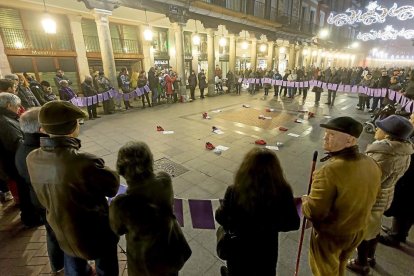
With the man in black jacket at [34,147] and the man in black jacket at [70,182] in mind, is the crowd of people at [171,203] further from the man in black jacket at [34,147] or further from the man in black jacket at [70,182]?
the man in black jacket at [34,147]

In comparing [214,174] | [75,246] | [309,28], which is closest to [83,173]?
[75,246]

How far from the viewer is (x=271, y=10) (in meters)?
19.8

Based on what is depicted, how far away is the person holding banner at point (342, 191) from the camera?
167 centimetres

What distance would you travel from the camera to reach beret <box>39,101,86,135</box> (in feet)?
5.68

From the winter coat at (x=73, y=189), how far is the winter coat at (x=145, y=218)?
0.31m

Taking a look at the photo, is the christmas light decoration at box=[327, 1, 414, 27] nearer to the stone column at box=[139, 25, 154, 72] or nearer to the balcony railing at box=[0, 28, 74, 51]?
the stone column at box=[139, 25, 154, 72]

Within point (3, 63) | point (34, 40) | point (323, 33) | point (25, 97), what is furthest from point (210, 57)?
point (323, 33)

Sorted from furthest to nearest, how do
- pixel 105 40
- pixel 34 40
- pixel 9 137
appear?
pixel 34 40, pixel 105 40, pixel 9 137

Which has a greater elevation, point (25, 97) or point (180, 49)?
point (180, 49)

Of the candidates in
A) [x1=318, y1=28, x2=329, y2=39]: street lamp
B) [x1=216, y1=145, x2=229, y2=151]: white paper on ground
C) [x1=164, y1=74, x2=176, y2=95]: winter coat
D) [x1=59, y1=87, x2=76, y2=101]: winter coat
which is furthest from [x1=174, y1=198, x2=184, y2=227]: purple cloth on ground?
[x1=318, y1=28, x2=329, y2=39]: street lamp

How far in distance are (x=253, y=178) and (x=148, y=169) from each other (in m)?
0.76

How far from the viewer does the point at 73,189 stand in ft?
5.65

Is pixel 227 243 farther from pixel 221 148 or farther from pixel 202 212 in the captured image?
pixel 221 148

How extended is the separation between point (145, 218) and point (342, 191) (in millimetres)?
1474
